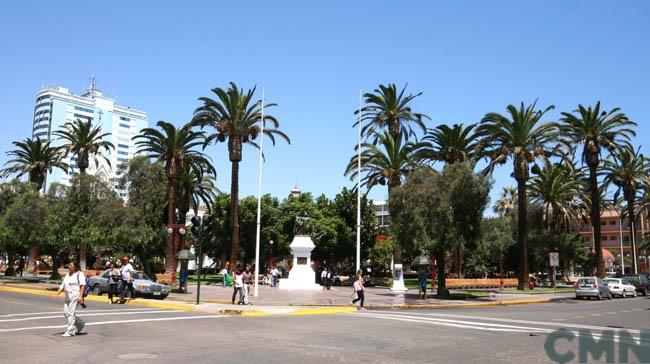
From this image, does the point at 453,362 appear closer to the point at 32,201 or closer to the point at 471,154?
the point at 471,154

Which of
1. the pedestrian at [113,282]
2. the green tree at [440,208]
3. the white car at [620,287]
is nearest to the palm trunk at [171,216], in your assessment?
the pedestrian at [113,282]

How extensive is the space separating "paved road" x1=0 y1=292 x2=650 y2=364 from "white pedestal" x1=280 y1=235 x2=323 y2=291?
21849 mm

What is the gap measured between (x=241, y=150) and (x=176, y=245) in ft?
41.8

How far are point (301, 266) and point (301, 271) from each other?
413mm

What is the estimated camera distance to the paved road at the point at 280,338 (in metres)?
10.8

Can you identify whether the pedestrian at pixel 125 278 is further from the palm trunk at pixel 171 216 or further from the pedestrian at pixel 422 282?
the palm trunk at pixel 171 216

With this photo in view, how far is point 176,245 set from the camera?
5144 cm

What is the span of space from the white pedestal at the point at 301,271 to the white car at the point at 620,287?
69.2 feet

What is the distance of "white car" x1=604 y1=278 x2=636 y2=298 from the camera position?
41.7 m

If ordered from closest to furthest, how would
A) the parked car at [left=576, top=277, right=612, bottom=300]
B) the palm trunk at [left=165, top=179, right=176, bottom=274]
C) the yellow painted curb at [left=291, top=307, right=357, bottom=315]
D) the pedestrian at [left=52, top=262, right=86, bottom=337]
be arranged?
the pedestrian at [left=52, top=262, right=86, bottom=337]
the yellow painted curb at [left=291, top=307, right=357, bottom=315]
the parked car at [left=576, top=277, right=612, bottom=300]
the palm trunk at [left=165, top=179, right=176, bottom=274]

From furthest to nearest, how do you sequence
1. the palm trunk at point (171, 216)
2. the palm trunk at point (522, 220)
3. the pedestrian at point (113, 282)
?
the palm trunk at point (171, 216) → the palm trunk at point (522, 220) → the pedestrian at point (113, 282)

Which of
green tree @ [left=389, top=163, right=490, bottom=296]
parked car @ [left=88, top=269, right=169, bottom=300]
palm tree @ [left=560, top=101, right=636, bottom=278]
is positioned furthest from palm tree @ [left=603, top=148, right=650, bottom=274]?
parked car @ [left=88, top=269, right=169, bottom=300]

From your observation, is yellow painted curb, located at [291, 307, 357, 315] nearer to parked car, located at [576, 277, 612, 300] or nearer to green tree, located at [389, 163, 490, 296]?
green tree, located at [389, 163, 490, 296]

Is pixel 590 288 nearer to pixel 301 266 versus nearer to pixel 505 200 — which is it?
pixel 301 266
